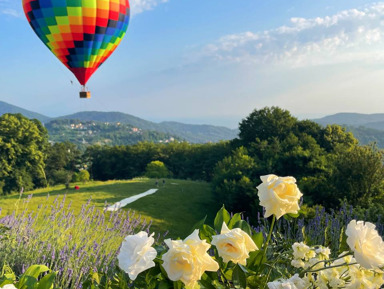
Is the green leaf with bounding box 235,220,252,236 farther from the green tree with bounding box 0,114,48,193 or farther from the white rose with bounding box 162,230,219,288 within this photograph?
the green tree with bounding box 0,114,48,193

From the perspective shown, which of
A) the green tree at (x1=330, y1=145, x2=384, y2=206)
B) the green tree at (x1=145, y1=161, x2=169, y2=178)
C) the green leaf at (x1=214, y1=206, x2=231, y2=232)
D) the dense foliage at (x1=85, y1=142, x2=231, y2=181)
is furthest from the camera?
the dense foliage at (x1=85, y1=142, x2=231, y2=181)

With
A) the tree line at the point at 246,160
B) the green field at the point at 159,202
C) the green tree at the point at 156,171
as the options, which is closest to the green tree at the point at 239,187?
the tree line at the point at 246,160

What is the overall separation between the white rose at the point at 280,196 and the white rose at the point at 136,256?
0.68 meters

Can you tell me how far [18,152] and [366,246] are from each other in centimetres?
4930

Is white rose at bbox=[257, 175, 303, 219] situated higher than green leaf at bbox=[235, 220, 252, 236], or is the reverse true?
white rose at bbox=[257, 175, 303, 219]

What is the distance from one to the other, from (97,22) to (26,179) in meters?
34.6

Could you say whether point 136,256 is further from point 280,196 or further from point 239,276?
point 280,196

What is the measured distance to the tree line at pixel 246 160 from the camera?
62.1 feet

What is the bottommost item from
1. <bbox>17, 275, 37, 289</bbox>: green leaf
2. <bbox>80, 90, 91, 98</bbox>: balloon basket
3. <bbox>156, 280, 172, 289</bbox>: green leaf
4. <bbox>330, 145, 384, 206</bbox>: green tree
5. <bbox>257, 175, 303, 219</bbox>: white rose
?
<bbox>330, 145, 384, 206</bbox>: green tree

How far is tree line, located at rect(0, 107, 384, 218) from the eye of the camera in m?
18.9

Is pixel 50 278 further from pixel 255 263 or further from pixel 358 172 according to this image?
pixel 358 172

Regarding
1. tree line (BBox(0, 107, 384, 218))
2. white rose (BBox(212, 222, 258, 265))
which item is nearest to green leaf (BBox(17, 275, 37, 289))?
white rose (BBox(212, 222, 258, 265))

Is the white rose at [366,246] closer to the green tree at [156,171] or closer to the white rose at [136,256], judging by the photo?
the white rose at [136,256]

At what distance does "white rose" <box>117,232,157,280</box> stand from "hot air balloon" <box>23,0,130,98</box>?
61.5 feet
